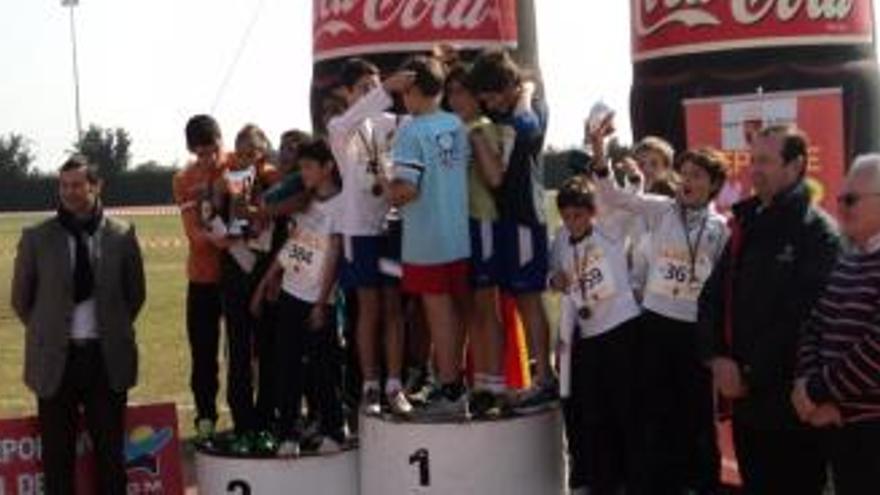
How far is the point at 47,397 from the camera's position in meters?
6.79

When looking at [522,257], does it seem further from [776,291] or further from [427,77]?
[776,291]

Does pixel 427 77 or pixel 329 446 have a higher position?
pixel 427 77

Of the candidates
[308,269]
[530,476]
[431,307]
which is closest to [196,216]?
[308,269]

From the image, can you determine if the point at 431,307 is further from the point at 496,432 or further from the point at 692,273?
the point at 692,273

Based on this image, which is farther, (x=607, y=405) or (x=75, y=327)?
(x=75, y=327)

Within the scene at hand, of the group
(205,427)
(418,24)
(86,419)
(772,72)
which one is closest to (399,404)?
(86,419)

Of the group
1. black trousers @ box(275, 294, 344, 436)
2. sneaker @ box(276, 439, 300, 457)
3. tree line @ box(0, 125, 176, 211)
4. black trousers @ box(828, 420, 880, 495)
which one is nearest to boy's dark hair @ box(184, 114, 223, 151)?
black trousers @ box(275, 294, 344, 436)

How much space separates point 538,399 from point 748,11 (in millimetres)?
2815

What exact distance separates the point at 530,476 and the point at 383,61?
3.22 meters

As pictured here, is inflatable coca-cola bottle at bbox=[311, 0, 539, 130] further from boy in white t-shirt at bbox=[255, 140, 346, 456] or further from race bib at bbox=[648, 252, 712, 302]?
race bib at bbox=[648, 252, 712, 302]

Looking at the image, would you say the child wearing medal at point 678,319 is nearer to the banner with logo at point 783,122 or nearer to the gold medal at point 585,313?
the gold medal at point 585,313

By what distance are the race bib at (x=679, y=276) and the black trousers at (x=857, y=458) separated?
5.48 feet

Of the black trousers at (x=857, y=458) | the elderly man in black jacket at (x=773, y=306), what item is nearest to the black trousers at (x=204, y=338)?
the elderly man in black jacket at (x=773, y=306)

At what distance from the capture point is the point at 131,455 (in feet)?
23.8
